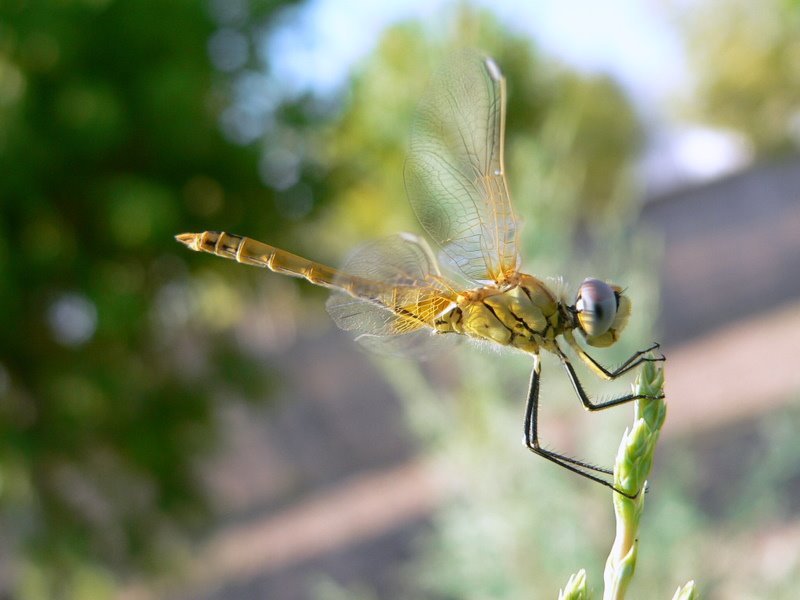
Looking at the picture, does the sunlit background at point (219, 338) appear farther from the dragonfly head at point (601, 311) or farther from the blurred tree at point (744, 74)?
the blurred tree at point (744, 74)

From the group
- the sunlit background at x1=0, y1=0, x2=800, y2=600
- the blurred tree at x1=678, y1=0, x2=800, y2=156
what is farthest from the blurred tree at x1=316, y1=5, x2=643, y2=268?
the blurred tree at x1=678, y1=0, x2=800, y2=156

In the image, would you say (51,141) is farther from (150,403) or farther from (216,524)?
(216,524)

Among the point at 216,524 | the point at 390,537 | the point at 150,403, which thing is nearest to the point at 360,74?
the point at 150,403

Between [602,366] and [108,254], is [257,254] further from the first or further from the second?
[108,254]

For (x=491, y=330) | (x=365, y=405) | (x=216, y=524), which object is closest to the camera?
(x=491, y=330)

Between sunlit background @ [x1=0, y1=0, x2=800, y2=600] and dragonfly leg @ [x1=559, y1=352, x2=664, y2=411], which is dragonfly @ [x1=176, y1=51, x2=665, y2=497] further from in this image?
sunlit background @ [x1=0, y1=0, x2=800, y2=600]

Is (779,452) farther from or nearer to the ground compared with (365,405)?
nearer to the ground

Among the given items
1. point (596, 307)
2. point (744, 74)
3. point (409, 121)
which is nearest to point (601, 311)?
point (596, 307)
